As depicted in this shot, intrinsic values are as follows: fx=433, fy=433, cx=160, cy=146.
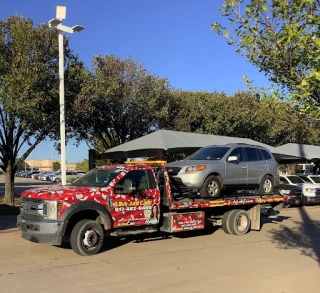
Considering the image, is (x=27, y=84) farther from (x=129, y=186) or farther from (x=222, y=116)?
(x=222, y=116)

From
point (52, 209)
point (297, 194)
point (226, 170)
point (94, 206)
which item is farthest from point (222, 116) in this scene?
point (52, 209)

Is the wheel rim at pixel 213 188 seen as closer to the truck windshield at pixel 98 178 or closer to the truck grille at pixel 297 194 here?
the truck windshield at pixel 98 178

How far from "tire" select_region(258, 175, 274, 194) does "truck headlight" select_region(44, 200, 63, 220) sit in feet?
21.7

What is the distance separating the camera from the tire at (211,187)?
1148cm

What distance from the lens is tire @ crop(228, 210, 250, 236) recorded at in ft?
40.9

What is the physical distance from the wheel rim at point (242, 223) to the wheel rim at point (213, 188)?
1494 millimetres

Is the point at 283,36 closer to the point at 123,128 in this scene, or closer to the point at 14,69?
the point at 14,69

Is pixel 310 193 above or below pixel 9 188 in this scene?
below

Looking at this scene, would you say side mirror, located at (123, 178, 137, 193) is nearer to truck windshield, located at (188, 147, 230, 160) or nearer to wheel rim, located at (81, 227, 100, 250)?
wheel rim, located at (81, 227, 100, 250)

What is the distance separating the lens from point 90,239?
30.5 ft

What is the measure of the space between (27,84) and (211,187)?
798cm

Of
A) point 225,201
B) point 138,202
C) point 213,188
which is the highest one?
point 213,188

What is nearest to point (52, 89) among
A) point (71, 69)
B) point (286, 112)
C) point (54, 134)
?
point (71, 69)

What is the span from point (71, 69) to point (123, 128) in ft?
23.6
